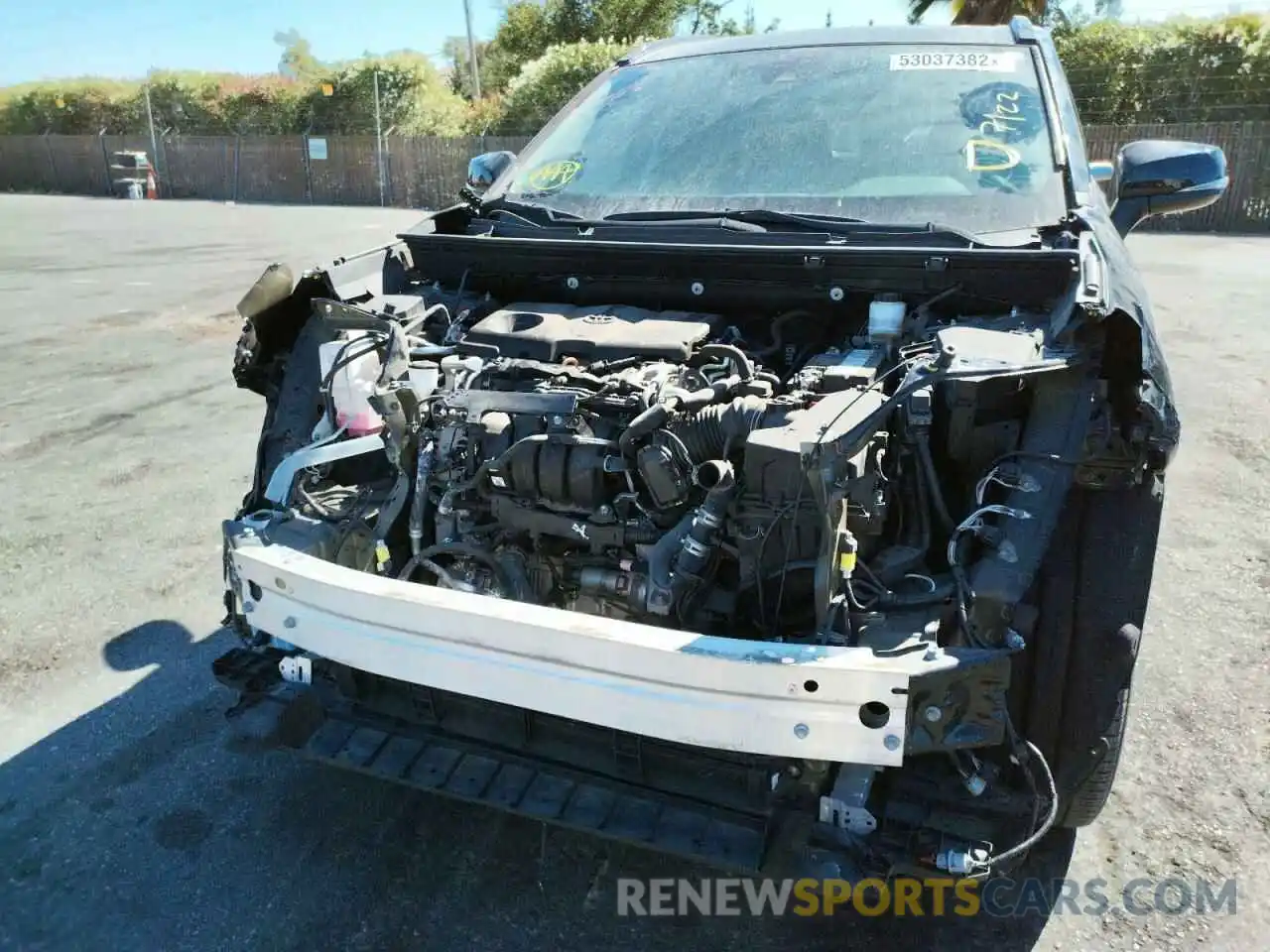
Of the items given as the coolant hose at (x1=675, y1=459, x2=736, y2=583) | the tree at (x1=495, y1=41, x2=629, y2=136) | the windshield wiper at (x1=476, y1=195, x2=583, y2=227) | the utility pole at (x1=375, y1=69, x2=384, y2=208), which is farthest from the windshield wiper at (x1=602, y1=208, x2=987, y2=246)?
the utility pole at (x1=375, y1=69, x2=384, y2=208)

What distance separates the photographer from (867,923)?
8.28ft

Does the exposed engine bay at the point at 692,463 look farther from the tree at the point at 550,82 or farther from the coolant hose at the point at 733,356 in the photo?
the tree at the point at 550,82

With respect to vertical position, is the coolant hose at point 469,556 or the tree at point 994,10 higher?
the tree at point 994,10

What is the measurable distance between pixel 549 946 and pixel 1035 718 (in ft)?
4.45

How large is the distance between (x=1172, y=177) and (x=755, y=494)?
6.94ft

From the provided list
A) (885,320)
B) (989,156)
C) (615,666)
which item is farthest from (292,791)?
(989,156)

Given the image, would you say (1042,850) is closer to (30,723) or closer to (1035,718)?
(1035,718)

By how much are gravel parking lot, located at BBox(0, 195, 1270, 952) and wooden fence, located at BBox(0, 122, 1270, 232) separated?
1591 centimetres

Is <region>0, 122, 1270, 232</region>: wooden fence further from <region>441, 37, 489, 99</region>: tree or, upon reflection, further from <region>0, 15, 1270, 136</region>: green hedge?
<region>441, 37, 489, 99</region>: tree

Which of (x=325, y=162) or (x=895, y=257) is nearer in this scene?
(x=895, y=257)

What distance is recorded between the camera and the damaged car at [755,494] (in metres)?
2.13

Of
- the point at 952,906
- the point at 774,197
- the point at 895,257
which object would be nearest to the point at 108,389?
the point at 774,197

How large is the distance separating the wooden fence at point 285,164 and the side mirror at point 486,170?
16120 millimetres

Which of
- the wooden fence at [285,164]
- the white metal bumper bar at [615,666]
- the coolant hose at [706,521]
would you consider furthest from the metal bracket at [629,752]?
the wooden fence at [285,164]
